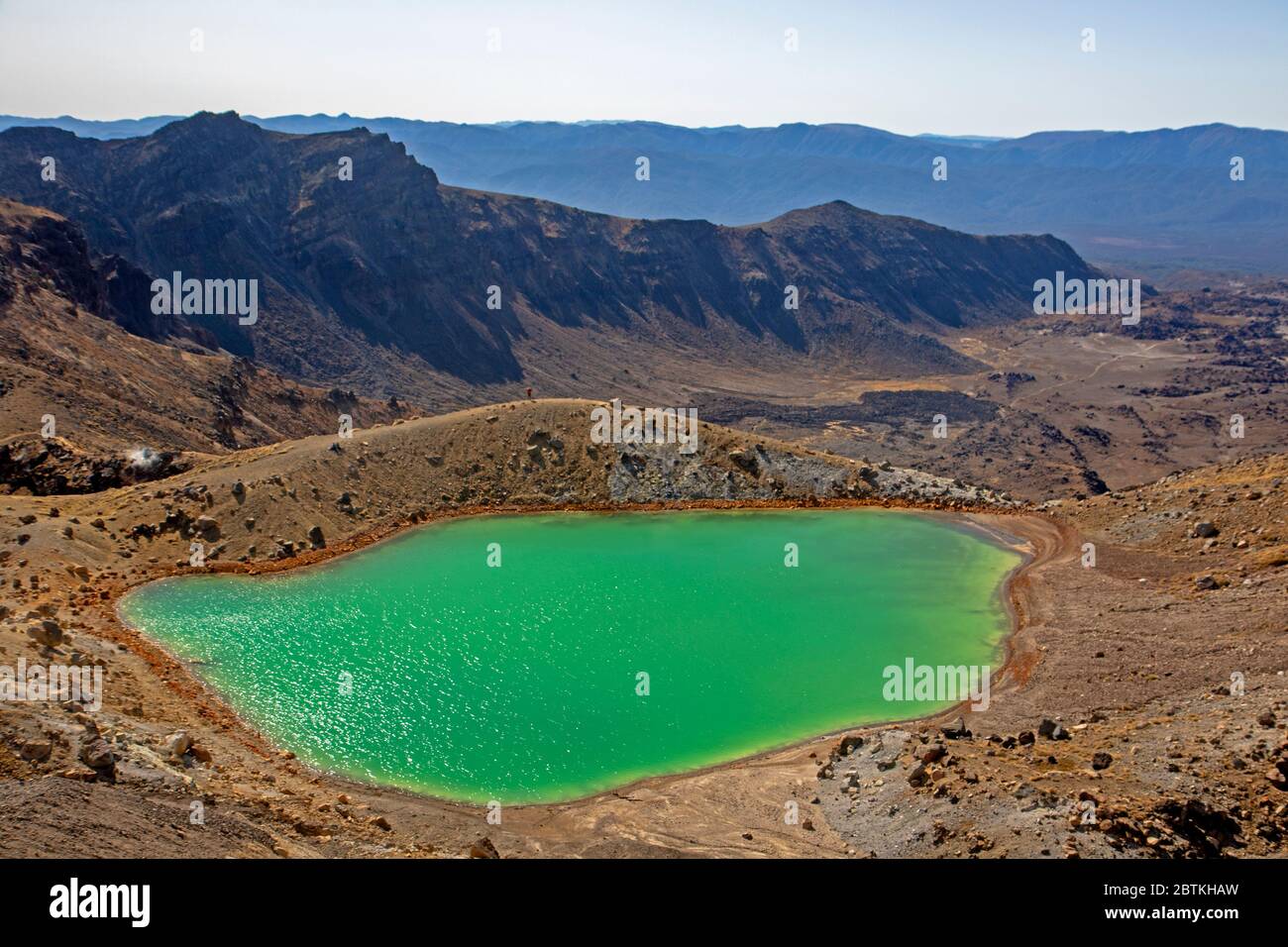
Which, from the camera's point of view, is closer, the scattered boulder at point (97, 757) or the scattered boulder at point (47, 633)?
the scattered boulder at point (97, 757)

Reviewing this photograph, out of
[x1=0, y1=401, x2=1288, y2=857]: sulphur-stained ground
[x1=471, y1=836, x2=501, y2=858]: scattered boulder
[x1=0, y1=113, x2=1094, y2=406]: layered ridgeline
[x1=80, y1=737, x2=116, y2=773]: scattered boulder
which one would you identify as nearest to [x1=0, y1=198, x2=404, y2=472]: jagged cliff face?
[x1=0, y1=401, x2=1288, y2=857]: sulphur-stained ground

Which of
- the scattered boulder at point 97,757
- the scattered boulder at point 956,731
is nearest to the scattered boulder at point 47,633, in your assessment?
the scattered boulder at point 97,757

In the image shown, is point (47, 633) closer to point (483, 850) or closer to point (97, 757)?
point (97, 757)

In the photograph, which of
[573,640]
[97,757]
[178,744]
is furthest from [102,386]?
[97,757]

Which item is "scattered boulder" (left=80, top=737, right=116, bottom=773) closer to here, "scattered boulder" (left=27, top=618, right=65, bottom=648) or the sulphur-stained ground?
the sulphur-stained ground

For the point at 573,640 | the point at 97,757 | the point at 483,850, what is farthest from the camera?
the point at 573,640

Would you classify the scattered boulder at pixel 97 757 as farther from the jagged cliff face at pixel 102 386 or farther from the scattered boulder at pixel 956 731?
the jagged cliff face at pixel 102 386
